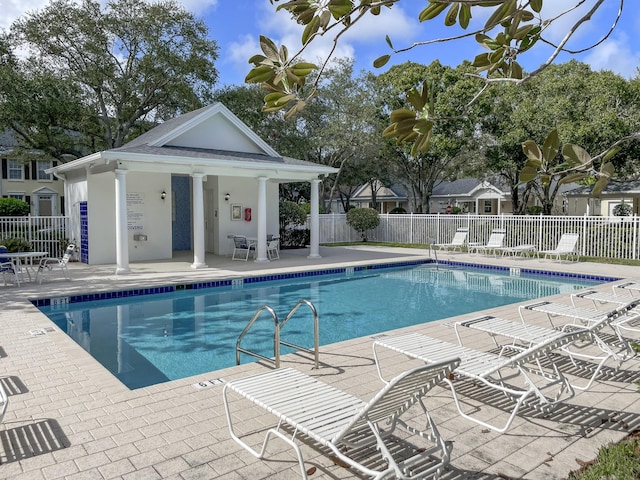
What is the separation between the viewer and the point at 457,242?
20094 mm

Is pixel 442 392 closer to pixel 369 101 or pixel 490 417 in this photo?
pixel 490 417

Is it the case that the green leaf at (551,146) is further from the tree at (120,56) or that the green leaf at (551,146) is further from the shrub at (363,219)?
the tree at (120,56)

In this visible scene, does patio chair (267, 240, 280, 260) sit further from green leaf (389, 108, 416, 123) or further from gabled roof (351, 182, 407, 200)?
gabled roof (351, 182, 407, 200)

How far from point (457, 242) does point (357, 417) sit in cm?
1808

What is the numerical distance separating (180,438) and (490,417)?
2639mm

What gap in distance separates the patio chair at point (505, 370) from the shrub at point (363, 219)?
62.8ft

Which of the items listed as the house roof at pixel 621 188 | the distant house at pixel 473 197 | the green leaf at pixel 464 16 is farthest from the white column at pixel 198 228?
the distant house at pixel 473 197

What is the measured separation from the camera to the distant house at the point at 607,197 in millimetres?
29047

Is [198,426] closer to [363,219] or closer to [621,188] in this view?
[363,219]

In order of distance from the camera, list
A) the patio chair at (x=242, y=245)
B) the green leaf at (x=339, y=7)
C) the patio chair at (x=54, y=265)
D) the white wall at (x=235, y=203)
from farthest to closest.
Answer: the white wall at (x=235, y=203) → the patio chair at (x=242, y=245) → the patio chair at (x=54, y=265) → the green leaf at (x=339, y=7)

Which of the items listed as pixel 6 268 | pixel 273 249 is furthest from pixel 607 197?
pixel 6 268

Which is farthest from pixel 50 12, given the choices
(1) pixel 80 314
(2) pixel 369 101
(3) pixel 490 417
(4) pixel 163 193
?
(3) pixel 490 417

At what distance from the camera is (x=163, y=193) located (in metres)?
16.9

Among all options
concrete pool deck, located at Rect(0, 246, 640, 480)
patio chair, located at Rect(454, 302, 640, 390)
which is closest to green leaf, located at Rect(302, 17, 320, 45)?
concrete pool deck, located at Rect(0, 246, 640, 480)
